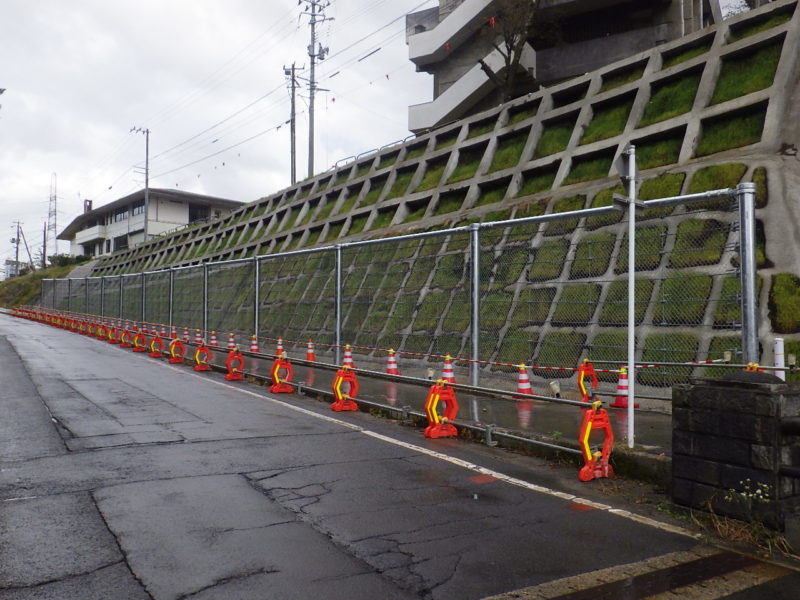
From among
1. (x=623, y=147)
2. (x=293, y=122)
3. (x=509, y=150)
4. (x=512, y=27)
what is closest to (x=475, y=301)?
(x=623, y=147)

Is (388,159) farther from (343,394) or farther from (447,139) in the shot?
(343,394)

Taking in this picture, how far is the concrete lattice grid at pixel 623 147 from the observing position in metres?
11.7

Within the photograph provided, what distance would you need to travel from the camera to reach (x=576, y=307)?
11.3m

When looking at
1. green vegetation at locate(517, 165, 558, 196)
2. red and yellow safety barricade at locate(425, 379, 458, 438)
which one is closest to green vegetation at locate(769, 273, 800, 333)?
red and yellow safety barricade at locate(425, 379, 458, 438)

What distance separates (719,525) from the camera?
4.61m

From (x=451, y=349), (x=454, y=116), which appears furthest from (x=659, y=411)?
(x=454, y=116)

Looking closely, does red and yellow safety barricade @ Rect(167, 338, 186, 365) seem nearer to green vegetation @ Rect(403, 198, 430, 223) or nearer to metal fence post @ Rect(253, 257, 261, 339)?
metal fence post @ Rect(253, 257, 261, 339)

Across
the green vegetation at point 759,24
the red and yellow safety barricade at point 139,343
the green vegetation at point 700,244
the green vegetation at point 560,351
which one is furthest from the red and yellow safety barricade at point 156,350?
the green vegetation at point 759,24

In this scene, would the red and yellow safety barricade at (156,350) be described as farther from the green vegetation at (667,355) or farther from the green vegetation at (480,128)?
the green vegetation at (667,355)

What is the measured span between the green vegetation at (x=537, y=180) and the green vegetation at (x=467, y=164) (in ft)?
10.1

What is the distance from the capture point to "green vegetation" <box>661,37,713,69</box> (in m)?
17.0

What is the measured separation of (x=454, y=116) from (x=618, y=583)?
3179 centimetres

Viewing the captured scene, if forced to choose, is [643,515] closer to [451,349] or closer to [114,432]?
[114,432]

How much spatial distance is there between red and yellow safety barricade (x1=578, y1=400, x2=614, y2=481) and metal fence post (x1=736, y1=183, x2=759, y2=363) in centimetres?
186
